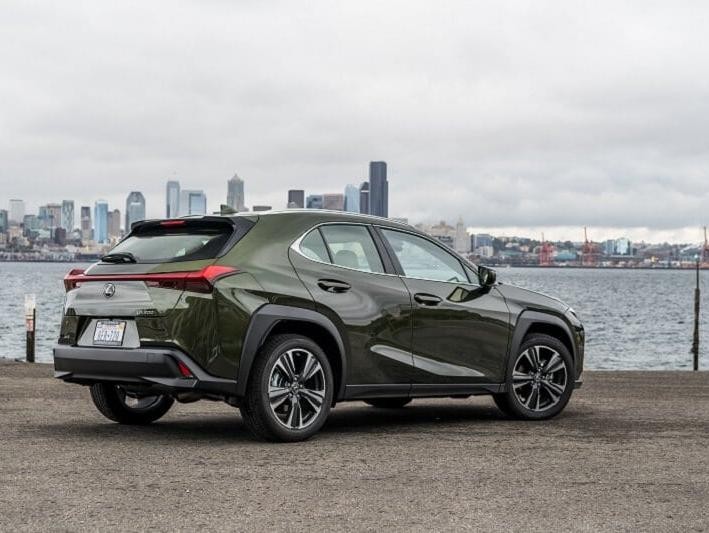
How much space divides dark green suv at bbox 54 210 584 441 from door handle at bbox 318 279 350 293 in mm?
11

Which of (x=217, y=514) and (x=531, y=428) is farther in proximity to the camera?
(x=531, y=428)

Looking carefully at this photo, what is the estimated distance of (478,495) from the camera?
6.38m

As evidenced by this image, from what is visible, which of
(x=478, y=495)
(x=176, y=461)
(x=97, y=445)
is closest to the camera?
(x=478, y=495)

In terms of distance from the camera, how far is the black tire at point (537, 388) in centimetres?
1007

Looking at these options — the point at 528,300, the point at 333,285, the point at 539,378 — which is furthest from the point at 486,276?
the point at 333,285

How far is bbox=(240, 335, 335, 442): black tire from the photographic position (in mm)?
8070

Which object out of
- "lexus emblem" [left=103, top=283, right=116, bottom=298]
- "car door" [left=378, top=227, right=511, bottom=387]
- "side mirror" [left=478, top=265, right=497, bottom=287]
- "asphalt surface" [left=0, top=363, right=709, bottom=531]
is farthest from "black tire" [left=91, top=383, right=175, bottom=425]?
"side mirror" [left=478, top=265, right=497, bottom=287]

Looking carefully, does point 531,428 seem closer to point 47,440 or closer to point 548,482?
point 548,482

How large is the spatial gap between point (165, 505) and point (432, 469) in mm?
1946

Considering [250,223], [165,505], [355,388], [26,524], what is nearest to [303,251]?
[250,223]

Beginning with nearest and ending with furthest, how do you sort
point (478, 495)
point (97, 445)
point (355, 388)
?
1. point (478, 495)
2. point (97, 445)
3. point (355, 388)

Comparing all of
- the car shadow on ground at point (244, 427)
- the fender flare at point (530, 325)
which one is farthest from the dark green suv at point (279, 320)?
the car shadow on ground at point (244, 427)

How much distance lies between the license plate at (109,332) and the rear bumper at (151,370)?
6 centimetres

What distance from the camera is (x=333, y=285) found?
8.58 meters
